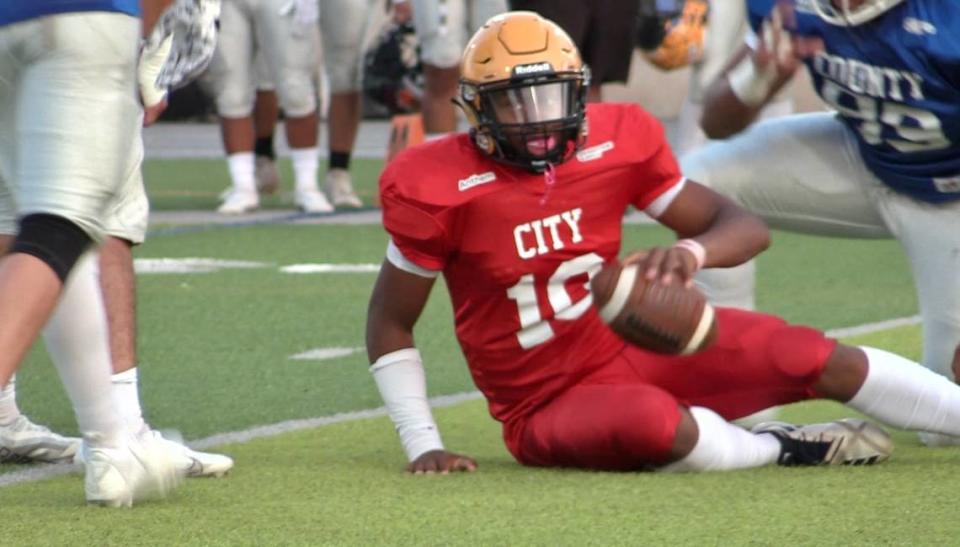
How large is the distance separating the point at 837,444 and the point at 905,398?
0.55 ft

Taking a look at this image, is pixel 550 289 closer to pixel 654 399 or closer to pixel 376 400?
pixel 654 399

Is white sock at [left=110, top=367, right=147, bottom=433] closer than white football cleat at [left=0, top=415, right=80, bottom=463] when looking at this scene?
Yes

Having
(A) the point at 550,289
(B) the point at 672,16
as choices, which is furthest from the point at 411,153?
(B) the point at 672,16

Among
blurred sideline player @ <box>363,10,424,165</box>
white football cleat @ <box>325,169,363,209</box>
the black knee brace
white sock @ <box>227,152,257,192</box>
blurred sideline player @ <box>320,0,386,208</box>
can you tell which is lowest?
blurred sideline player @ <box>363,10,424,165</box>

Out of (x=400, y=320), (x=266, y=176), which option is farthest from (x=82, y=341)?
(x=266, y=176)

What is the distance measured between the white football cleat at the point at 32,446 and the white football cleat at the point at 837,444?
5.02 ft

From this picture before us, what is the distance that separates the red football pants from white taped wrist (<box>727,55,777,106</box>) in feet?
1.82

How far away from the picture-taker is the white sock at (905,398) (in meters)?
4.14

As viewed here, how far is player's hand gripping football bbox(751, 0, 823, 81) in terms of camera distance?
4.31 metres

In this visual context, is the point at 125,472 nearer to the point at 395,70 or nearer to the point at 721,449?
the point at 721,449

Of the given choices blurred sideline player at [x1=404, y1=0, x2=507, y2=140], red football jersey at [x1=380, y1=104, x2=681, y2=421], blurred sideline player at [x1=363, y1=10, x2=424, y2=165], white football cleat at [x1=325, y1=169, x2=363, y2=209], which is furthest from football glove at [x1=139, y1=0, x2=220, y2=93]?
blurred sideline player at [x1=363, y1=10, x2=424, y2=165]

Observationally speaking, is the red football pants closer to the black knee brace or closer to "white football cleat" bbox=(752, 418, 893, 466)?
"white football cleat" bbox=(752, 418, 893, 466)

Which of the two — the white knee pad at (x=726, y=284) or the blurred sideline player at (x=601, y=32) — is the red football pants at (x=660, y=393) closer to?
the white knee pad at (x=726, y=284)

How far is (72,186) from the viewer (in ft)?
10.8
